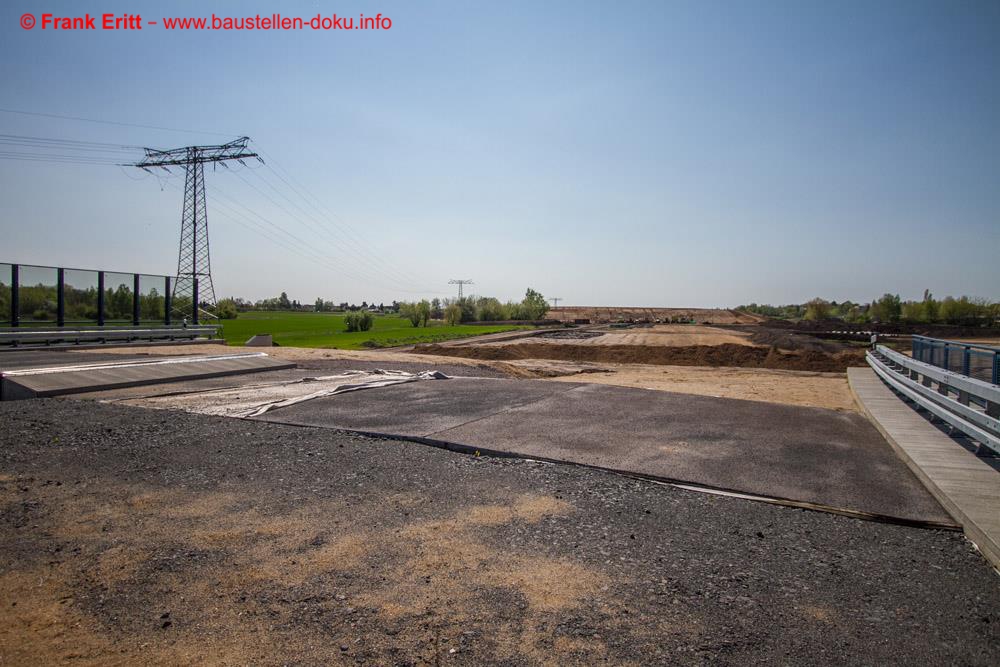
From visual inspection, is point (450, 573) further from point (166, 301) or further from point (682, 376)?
point (166, 301)

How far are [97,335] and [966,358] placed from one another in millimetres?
25159

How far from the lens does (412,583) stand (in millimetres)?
3596

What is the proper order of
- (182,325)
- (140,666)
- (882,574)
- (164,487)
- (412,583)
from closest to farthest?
(140,666), (412,583), (882,574), (164,487), (182,325)

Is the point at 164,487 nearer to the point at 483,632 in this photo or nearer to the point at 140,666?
the point at 140,666

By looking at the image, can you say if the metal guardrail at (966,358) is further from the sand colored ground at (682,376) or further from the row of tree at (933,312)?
the row of tree at (933,312)

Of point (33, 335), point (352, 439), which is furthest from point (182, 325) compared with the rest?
point (352, 439)

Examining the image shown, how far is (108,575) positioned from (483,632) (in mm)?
2452

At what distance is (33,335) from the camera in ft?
63.0

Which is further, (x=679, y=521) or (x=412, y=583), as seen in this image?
(x=679, y=521)

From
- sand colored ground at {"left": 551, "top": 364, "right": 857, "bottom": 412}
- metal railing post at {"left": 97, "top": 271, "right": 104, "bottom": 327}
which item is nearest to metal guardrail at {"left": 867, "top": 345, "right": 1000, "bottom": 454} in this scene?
sand colored ground at {"left": 551, "top": 364, "right": 857, "bottom": 412}

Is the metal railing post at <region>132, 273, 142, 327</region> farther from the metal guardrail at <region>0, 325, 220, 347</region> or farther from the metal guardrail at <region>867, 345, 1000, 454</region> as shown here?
the metal guardrail at <region>867, 345, 1000, 454</region>

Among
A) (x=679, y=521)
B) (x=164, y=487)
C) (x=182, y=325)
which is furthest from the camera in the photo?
(x=182, y=325)

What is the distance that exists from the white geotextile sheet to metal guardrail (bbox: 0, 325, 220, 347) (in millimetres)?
12575

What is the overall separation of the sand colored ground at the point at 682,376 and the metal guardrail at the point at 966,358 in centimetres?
299
